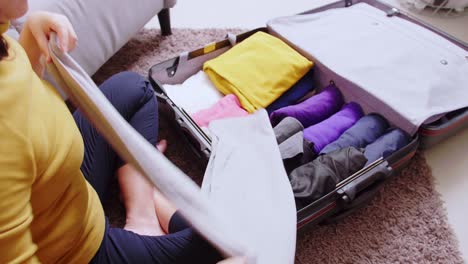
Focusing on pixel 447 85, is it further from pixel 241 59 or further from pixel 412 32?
pixel 241 59

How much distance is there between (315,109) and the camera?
3.64 ft

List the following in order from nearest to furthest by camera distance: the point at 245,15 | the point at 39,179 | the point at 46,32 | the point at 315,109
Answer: the point at 39,179, the point at 46,32, the point at 315,109, the point at 245,15

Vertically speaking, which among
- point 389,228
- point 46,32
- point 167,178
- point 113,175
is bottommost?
point 389,228

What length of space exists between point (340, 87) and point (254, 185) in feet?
1.45

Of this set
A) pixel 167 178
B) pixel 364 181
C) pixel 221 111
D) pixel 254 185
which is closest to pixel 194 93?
pixel 221 111

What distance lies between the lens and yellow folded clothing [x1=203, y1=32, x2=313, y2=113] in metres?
1.13

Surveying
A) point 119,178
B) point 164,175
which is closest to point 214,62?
point 119,178

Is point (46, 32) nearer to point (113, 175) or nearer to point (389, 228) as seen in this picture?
point (113, 175)

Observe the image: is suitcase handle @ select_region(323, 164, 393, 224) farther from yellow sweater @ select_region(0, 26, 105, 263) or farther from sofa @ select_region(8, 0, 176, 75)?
sofa @ select_region(8, 0, 176, 75)

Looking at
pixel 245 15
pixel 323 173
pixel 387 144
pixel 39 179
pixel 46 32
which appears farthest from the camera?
pixel 245 15

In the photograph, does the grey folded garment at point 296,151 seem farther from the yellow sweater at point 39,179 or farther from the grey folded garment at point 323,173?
the yellow sweater at point 39,179

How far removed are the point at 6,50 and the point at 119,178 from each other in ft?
1.75

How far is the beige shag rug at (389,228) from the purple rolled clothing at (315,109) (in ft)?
0.82

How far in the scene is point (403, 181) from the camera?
1.07m
